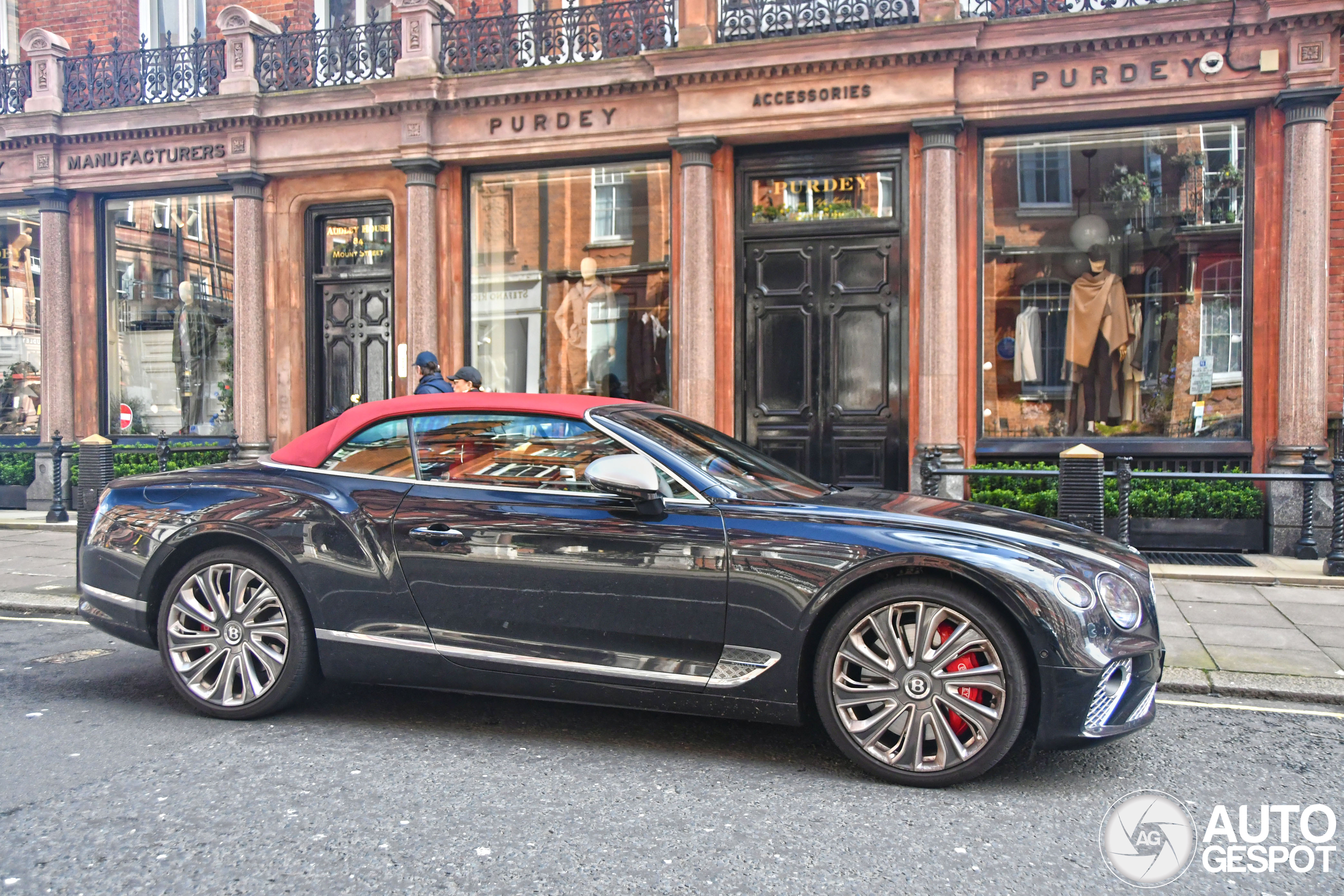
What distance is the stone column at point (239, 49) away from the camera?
1281 cm

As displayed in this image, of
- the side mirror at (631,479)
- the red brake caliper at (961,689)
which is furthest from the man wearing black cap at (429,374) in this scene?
the red brake caliper at (961,689)

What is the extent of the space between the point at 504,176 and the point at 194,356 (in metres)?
5.39

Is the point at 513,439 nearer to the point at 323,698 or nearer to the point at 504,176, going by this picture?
the point at 323,698

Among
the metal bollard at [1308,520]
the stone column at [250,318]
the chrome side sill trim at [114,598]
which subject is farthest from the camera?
the stone column at [250,318]

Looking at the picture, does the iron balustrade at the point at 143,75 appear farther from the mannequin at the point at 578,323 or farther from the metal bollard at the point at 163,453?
the mannequin at the point at 578,323

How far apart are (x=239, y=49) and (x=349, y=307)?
3.47 meters

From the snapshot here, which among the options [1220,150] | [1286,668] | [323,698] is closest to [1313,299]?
[1220,150]

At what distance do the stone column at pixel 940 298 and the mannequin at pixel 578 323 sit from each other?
3.94 metres

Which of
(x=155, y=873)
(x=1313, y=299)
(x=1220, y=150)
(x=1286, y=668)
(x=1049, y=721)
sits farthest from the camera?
(x=1220, y=150)

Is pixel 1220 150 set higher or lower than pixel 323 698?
higher

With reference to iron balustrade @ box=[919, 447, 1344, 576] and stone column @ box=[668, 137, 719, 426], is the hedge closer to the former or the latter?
iron balustrade @ box=[919, 447, 1344, 576]

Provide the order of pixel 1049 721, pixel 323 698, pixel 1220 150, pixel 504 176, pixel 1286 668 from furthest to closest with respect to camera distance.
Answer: pixel 504 176 < pixel 1220 150 < pixel 1286 668 < pixel 323 698 < pixel 1049 721

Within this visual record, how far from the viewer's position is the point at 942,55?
10.5 m

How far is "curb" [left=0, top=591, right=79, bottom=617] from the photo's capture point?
717cm
